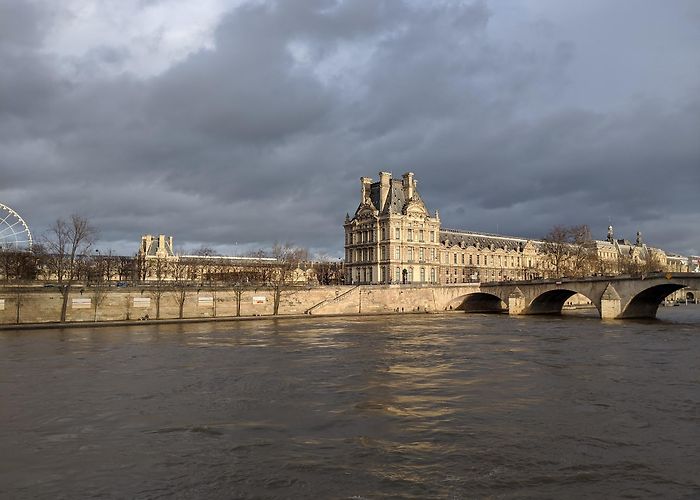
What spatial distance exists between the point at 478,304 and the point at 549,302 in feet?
46.4

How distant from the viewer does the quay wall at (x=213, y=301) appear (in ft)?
214

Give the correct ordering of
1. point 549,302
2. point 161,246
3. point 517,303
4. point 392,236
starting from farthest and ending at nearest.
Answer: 1. point 161,246
2. point 392,236
3. point 549,302
4. point 517,303

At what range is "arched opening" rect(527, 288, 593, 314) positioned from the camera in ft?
290

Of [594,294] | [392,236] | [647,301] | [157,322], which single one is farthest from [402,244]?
[157,322]

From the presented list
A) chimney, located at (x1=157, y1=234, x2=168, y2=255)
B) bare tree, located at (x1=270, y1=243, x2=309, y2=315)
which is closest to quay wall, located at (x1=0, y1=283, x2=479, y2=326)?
bare tree, located at (x1=270, y1=243, x2=309, y2=315)

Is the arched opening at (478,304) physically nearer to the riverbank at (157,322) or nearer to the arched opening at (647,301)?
the riverbank at (157,322)

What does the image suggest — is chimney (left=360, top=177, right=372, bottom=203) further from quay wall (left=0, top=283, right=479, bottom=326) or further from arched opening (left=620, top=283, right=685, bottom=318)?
arched opening (left=620, top=283, right=685, bottom=318)

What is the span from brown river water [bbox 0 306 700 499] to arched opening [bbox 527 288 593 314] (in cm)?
4910

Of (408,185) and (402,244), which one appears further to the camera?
(408,185)

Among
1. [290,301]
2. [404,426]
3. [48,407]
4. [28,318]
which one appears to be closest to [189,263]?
[290,301]

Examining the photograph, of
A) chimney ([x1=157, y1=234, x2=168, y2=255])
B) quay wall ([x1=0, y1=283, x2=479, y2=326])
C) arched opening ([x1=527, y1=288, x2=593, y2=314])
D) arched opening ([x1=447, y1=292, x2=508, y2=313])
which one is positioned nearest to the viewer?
quay wall ([x1=0, y1=283, x2=479, y2=326])

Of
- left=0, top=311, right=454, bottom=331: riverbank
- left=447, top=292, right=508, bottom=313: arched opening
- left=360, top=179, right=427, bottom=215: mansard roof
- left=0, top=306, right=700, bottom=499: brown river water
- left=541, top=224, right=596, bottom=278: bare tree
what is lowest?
left=0, top=306, right=700, bottom=499: brown river water

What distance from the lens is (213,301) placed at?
78.1 meters

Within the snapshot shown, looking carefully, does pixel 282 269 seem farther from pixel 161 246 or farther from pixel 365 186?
pixel 161 246
